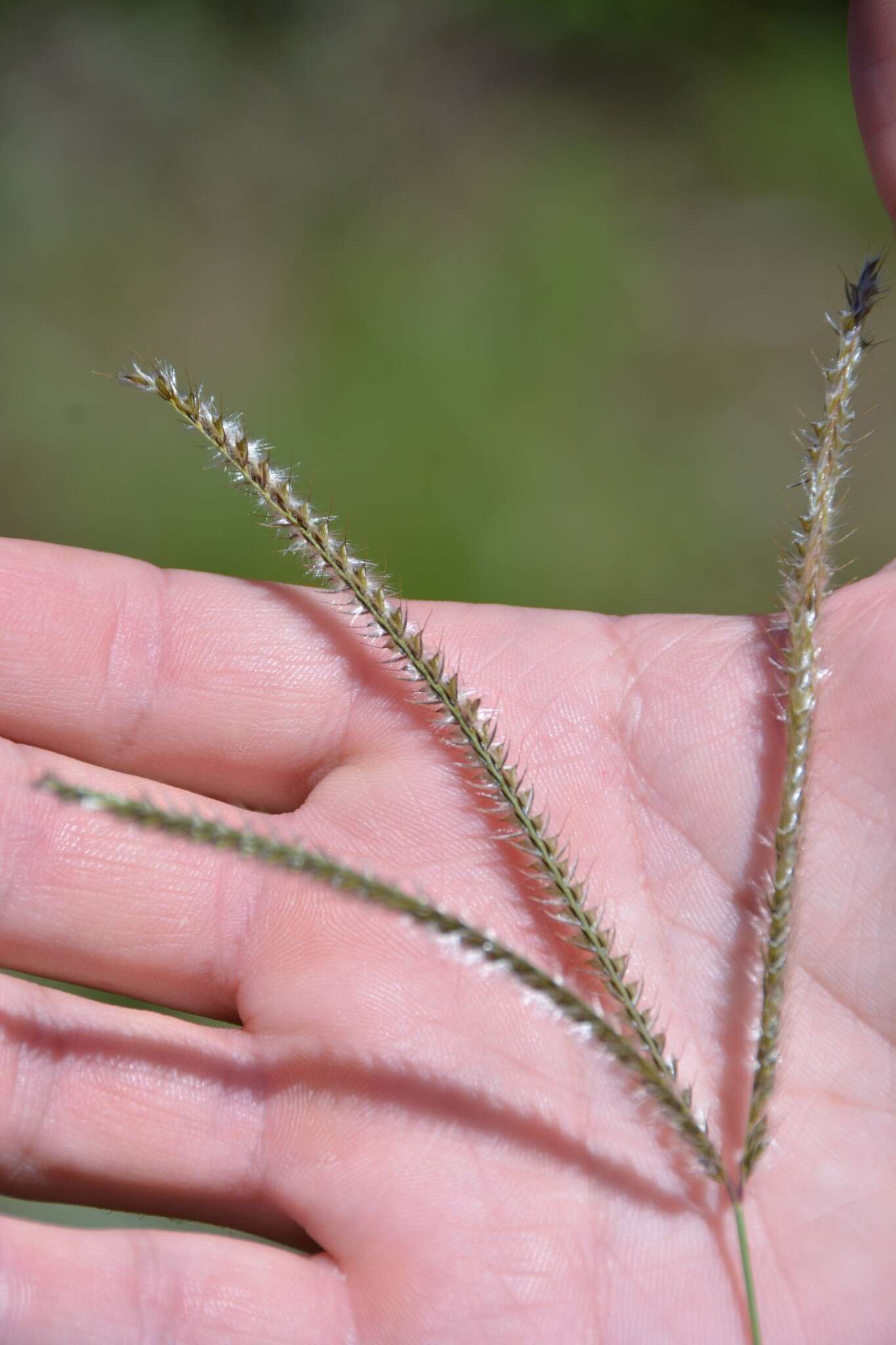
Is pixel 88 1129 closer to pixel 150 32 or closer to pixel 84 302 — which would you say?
pixel 84 302

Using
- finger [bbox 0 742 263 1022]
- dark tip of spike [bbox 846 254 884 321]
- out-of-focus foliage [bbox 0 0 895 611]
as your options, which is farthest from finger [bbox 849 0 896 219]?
out-of-focus foliage [bbox 0 0 895 611]

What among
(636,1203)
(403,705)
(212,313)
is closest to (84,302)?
(212,313)

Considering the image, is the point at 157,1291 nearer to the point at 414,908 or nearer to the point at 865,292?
the point at 414,908

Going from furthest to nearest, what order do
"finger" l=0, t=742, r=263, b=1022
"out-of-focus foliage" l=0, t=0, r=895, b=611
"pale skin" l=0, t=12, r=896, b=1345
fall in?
"out-of-focus foliage" l=0, t=0, r=895, b=611
"finger" l=0, t=742, r=263, b=1022
"pale skin" l=0, t=12, r=896, b=1345

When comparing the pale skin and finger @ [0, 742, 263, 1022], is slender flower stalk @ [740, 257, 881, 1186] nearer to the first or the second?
the pale skin

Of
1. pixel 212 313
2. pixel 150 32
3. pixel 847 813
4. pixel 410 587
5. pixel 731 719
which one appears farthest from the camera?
pixel 150 32

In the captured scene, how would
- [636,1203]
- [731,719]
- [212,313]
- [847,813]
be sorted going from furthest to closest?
1. [212,313]
2. [731,719]
3. [847,813]
4. [636,1203]

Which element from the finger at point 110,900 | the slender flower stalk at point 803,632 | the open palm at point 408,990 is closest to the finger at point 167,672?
the open palm at point 408,990

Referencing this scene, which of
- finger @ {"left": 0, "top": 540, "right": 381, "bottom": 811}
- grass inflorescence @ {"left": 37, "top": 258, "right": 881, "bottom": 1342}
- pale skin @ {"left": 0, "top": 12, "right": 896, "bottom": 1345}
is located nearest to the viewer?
grass inflorescence @ {"left": 37, "top": 258, "right": 881, "bottom": 1342}
